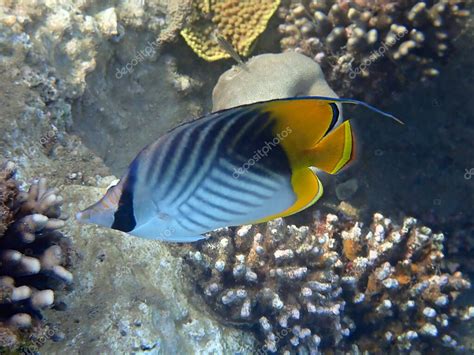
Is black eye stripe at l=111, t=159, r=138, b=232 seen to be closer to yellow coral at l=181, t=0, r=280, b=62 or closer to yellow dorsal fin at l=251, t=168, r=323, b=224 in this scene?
yellow dorsal fin at l=251, t=168, r=323, b=224

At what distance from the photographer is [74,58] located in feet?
12.7

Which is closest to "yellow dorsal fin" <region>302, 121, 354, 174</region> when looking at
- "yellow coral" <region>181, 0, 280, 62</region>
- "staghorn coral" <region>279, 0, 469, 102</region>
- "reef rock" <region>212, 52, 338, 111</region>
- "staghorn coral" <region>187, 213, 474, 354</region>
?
"staghorn coral" <region>187, 213, 474, 354</region>

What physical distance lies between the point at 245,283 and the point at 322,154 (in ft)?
8.37

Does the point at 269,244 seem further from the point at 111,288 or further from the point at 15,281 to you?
the point at 15,281

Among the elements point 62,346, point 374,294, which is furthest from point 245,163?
point 374,294

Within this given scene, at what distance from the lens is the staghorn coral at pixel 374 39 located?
13.2 feet

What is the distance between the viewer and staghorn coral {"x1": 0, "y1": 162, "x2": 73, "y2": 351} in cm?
221

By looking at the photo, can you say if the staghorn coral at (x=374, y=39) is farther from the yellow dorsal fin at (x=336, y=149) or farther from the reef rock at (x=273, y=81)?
the yellow dorsal fin at (x=336, y=149)

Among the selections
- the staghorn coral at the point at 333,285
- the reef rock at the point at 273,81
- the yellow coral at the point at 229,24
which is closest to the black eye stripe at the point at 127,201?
the staghorn coral at the point at 333,285

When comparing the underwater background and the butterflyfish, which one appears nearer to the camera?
the butterflyfish

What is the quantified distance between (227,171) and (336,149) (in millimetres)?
356

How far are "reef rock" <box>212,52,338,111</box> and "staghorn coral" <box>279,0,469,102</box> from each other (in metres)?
0.34

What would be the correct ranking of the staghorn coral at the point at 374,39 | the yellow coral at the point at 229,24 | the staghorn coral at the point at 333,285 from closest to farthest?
the staghorn coral at the point at 333,285, the staghorn coral at the point at 374,39, the yellow coral at the point at 229,24

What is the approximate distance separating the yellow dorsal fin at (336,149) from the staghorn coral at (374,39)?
316 centimetres
